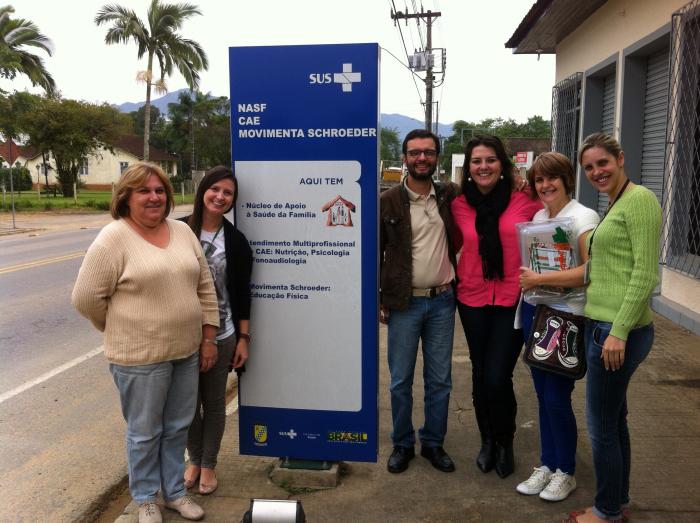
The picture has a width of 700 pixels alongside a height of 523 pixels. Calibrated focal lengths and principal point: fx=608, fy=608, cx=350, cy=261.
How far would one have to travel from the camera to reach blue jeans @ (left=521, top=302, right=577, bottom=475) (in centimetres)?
316

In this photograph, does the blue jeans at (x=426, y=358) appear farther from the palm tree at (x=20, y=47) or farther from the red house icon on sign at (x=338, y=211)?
the palm tree at (x=20, y=47)

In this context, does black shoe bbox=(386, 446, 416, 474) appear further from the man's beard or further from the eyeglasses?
the eyeglasses

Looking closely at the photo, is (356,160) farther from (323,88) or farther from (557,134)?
(557,134)

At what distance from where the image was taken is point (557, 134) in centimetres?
1273

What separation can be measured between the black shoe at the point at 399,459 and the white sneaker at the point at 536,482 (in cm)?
65

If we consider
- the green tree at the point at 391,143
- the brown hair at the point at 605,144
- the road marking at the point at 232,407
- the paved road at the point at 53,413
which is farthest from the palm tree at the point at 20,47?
the green tree at the point at 391,143

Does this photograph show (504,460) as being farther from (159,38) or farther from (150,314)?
(159,38)

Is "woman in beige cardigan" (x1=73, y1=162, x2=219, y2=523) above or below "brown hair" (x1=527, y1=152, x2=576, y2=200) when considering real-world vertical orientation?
below

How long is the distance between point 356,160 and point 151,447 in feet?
5.80

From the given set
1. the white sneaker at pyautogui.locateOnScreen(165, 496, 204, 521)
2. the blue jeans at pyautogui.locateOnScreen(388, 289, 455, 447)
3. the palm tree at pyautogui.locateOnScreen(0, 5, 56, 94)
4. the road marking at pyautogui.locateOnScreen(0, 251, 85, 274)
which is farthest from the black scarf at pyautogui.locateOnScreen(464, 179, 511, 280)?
the palm tree at pyautogui.locateOnScreen(0, 5, 56, 94)

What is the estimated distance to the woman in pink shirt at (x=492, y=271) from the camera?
3338 mm

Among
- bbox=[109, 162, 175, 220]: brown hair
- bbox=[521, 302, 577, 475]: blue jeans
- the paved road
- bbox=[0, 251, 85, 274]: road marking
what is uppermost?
bbox=[109, 162, 175, 220]: brown hair

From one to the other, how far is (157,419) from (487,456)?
1905 millimetres

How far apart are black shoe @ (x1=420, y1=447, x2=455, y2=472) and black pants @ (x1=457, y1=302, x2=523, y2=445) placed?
305 mm
